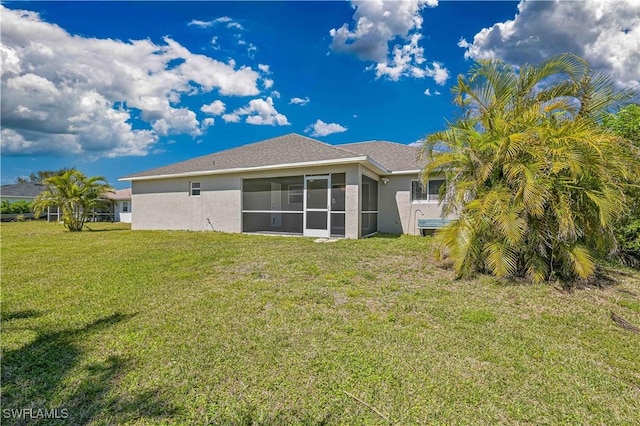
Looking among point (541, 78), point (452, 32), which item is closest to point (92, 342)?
point (541, 78)

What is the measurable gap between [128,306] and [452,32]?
47.2 ft

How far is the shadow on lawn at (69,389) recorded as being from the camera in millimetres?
2176

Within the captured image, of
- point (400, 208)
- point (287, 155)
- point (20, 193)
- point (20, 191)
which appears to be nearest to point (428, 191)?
point (400, 208)

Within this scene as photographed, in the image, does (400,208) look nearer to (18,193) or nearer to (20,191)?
(18,193)

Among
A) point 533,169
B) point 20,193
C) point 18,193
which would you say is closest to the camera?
point 533,169

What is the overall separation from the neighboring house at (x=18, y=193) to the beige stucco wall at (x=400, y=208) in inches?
1633

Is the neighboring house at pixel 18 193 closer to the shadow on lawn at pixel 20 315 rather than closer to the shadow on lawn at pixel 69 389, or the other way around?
the shadow on lawn at pixel 20 315

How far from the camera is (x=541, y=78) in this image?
238 inches

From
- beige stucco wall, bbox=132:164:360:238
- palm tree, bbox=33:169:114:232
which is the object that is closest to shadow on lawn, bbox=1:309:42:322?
beige stucco wall, bbox=132:164:360:238

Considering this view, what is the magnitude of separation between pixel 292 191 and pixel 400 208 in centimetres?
484

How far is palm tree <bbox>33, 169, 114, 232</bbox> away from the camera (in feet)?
51.7

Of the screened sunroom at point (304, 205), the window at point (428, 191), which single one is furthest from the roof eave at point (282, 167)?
the window at point (428, 191)

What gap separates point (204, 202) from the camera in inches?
562

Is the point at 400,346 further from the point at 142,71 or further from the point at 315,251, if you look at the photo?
the point at 142,71
